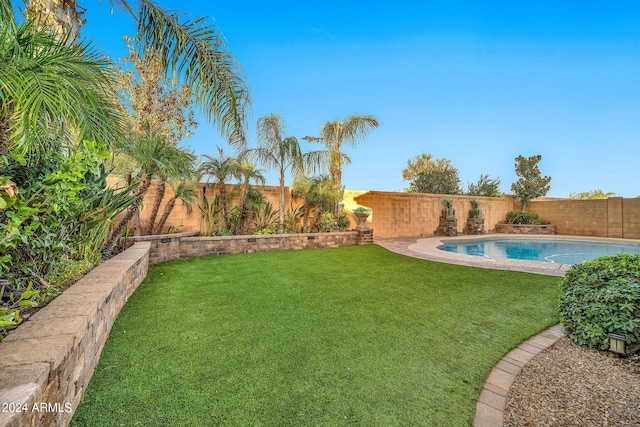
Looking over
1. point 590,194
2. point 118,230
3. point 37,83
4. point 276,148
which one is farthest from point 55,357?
point 590,194

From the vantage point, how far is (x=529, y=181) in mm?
17375

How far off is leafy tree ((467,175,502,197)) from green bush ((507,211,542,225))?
3.86 meters

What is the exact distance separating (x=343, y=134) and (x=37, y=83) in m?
10.1

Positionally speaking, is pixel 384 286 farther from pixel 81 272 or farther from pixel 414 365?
pixel 81 272

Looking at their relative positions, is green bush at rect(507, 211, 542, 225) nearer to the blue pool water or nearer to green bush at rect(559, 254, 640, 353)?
the blue pool water

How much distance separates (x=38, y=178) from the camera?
2732 mm

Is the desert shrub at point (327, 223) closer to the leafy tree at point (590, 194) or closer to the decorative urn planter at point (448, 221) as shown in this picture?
the decorative urn planter at point (448, 221)

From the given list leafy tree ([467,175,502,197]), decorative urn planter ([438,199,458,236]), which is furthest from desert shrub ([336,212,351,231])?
leafy tree ([467,175,502,197])

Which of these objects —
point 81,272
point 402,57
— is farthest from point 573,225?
point 81,272

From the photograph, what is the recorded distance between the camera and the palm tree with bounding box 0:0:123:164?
6.50 ft

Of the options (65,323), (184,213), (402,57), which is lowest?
(65,323)

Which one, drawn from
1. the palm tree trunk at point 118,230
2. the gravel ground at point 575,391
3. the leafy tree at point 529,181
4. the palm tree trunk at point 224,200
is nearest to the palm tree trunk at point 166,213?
the palm tree trunk at point 224,200

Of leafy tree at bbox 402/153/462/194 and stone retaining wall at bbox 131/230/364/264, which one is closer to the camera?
stone retaining wall at bbox 131/230/364/264

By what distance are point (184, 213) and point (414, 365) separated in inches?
361
